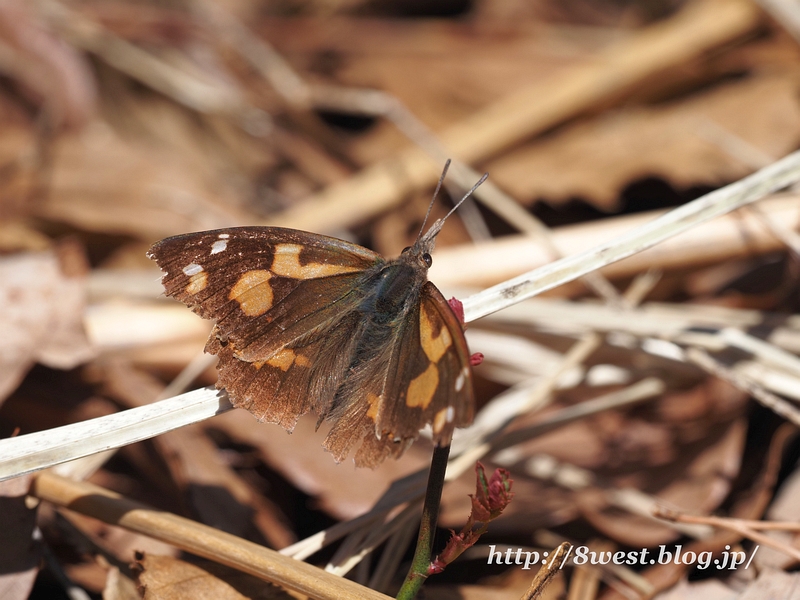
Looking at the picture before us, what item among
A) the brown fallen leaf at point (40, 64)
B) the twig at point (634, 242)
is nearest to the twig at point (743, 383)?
the twig at point (634, 242)

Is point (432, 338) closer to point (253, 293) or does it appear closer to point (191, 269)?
point (253, 293)

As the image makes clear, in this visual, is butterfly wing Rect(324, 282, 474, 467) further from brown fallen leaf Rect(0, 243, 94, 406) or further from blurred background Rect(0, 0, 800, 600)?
brown fallen leaf Rect(0, 243, 94, 406)

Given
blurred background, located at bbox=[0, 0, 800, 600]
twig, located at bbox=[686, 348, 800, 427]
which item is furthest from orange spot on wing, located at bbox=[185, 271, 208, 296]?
twig, located at bbox=[686, 348, 800, 427]

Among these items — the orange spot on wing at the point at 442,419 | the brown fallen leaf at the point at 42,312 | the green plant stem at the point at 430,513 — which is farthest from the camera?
the brown fallen leaf at the point at 42,312

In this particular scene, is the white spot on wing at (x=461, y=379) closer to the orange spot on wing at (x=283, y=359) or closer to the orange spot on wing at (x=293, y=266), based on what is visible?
the orange spot on wing at (x=283, y=359)

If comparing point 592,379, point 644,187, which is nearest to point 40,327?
point 592,379

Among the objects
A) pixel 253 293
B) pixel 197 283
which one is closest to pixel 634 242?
pixel 253 293

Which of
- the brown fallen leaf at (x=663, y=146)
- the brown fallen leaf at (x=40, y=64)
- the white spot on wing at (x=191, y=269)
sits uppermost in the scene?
the brown fallen leaf at (x=40, y=64)
